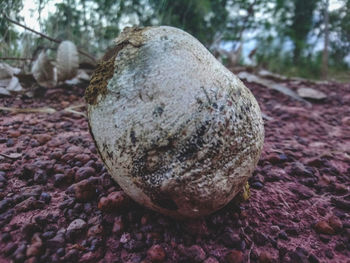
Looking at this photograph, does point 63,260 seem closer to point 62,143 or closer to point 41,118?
point 62,143

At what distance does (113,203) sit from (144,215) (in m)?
0.15

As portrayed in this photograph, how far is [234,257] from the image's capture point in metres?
1.12

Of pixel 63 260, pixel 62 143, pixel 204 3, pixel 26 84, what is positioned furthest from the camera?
pixel 204 3

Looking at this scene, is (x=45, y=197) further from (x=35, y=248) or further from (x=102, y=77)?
(x=102, y=77)

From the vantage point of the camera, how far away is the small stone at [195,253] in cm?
110

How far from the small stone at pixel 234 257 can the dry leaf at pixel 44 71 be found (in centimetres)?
240

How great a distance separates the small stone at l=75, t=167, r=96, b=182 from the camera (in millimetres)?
1523

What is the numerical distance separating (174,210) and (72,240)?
1.40ft

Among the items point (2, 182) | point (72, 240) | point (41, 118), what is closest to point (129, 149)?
point (72, 240)

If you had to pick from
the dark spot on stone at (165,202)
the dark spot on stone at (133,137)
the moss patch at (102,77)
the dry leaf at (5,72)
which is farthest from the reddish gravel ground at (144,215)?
the dry leaf at (5,72)

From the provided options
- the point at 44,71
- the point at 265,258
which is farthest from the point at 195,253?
the point at 44,71

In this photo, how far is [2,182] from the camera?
1.44 meters

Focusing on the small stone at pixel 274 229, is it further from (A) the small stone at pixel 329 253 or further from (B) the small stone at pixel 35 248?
(B) the small stone at pixel 35 248

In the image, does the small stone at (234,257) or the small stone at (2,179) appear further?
the small stone at (2,179)
